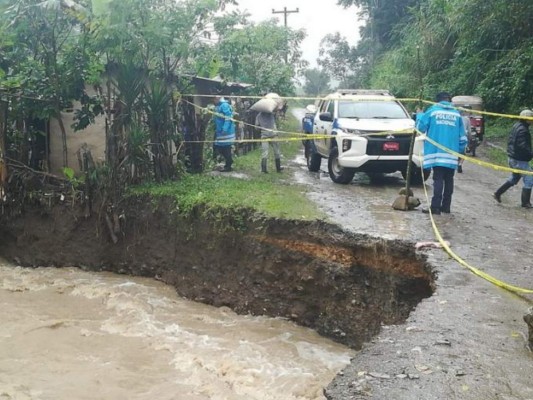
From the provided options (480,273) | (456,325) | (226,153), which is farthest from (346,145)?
(456,325)

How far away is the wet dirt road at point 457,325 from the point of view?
403 cm

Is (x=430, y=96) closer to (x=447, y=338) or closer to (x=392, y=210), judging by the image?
(x=392, y=210)

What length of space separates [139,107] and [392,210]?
5.02 meters

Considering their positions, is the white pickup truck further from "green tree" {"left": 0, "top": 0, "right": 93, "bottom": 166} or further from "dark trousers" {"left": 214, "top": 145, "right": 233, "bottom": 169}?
"green tree" {"left": 0, "top": 0, "right": 93, "bottom": 166}

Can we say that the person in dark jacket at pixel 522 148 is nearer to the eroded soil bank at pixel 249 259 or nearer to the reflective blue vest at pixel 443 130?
the reflective blue vest at pixel 443 130

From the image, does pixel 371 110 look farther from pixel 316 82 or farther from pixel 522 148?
pixel 316 82

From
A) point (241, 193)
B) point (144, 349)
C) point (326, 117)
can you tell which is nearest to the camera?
point (144, 349)

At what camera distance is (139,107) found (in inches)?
431

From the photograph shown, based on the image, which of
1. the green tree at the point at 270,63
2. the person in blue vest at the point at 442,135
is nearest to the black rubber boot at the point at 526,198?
the person in blue vest at the point at 442,135

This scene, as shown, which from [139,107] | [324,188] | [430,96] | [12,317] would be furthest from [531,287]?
[430,96]

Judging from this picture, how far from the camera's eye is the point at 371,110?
12.0 metres

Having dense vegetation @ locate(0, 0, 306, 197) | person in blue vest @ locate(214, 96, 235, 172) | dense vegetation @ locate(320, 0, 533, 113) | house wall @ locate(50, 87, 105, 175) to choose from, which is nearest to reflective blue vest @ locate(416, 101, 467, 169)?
dense vegetation @ locate(320, 0, 533, 113)

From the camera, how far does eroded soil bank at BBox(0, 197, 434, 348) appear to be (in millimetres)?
7363

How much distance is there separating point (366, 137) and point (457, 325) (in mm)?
6403
